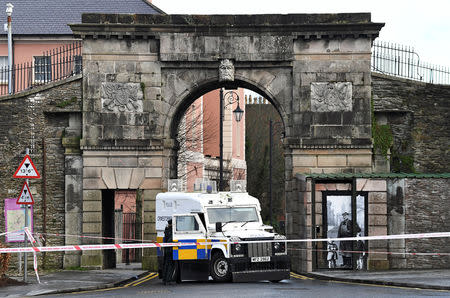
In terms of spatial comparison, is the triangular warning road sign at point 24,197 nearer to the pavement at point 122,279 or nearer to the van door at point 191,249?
the pavement at point 122,279

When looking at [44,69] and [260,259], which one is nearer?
[260,259]

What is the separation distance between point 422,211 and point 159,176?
9034mm

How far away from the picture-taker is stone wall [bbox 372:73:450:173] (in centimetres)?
3284

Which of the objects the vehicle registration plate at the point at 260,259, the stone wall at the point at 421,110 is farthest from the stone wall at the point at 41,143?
the vehicle registration plate at the point at 260,259

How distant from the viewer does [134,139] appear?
3291 centimetres

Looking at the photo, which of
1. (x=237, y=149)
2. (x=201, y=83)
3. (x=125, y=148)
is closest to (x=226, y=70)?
(x=201, y=83)

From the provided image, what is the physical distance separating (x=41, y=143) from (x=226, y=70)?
22.1 feet

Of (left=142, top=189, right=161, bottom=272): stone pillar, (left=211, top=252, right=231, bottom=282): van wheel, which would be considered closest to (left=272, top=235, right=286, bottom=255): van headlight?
(left=211, top=252, right=231, bottom=282): van wheel

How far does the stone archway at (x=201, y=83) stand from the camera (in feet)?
107

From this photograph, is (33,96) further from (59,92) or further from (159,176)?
(159,176)

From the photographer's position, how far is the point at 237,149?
71625 millimetres

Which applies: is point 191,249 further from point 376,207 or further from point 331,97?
point 331,97

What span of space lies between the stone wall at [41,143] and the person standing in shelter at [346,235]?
9684 mm

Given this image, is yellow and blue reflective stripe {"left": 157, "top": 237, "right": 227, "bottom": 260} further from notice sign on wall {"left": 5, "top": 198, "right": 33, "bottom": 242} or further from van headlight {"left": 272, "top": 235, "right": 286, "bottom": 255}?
notice sign on wall {"left": 5, "top": 198, "right": 33, "bottom": 242}
